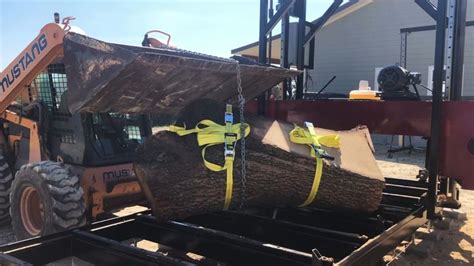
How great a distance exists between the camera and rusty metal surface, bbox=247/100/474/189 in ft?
13.3

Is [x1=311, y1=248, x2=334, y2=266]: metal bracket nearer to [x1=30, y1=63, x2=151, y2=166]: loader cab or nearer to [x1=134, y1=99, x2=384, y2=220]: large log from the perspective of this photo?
[x1=134, y1=99, x2=384, y2=220]: large log

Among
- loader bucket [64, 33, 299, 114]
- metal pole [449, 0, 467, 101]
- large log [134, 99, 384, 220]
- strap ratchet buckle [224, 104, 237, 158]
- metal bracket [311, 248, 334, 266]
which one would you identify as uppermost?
metal pole [449, 0, 467, 101]

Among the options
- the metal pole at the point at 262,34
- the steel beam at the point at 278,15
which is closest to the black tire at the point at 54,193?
the metal pole at the point at 262,34

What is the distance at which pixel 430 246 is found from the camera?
4.88 m

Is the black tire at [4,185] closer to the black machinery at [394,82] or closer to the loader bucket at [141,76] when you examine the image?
the loader bucket at [141,76]

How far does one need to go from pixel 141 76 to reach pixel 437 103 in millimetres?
2457

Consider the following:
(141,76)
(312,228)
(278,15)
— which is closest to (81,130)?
(141,76)

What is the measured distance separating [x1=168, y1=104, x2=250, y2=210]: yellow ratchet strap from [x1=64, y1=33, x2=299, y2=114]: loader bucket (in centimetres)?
34

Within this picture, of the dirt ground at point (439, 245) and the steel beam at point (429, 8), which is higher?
the steel beam at point (429, 8)

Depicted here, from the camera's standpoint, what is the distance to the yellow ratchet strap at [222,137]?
9.98 feet

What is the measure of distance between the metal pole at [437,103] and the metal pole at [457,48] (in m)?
0.45

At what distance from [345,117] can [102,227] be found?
9.43ft

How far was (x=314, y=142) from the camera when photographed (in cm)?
343

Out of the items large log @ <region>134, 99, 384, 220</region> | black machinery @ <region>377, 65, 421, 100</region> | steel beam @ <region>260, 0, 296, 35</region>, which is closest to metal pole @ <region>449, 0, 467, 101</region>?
black machinery @ <region>377, 65, 421, 100</region>
